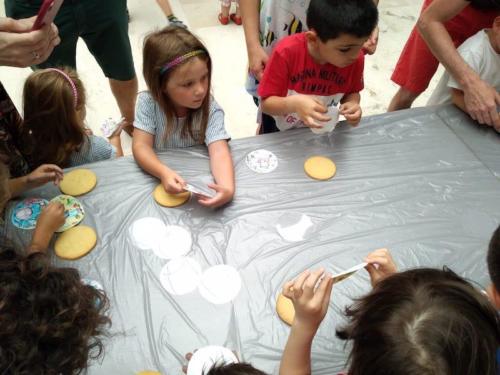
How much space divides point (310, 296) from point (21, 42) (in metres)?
0.96

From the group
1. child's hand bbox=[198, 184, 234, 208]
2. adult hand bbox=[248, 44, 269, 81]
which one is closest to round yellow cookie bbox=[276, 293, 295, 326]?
child's hand bbox=[198, 184, 234, 208]

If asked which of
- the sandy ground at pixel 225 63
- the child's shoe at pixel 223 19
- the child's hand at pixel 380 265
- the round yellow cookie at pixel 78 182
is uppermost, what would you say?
the child's hand at pixel 380 265

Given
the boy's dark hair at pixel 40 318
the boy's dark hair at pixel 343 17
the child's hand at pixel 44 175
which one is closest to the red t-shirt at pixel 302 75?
the boy's dark hair at pixel 343 17

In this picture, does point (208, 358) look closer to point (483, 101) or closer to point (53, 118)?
point (53, 118)

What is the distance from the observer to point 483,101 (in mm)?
1452

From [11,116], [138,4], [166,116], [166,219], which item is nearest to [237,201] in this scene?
[166,219]

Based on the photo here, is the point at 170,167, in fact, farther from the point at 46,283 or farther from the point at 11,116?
the point at 46,283

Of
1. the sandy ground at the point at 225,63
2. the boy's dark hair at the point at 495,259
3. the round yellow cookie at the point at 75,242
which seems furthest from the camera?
the sandy ground at the point at 225,63

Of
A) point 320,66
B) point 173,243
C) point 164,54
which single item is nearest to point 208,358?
point 173,243

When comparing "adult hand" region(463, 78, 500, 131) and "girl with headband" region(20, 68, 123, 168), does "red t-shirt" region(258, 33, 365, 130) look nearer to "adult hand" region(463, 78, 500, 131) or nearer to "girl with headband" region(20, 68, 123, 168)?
"adult hand" region(463, 78, 500, 131)

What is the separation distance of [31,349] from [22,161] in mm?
855

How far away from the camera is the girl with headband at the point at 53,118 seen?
1255 millimetres

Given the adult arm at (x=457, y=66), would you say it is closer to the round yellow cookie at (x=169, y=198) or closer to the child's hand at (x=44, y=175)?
the round yellow cookie at (x=169, y=198)

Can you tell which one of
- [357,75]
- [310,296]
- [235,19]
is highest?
[357,75]
